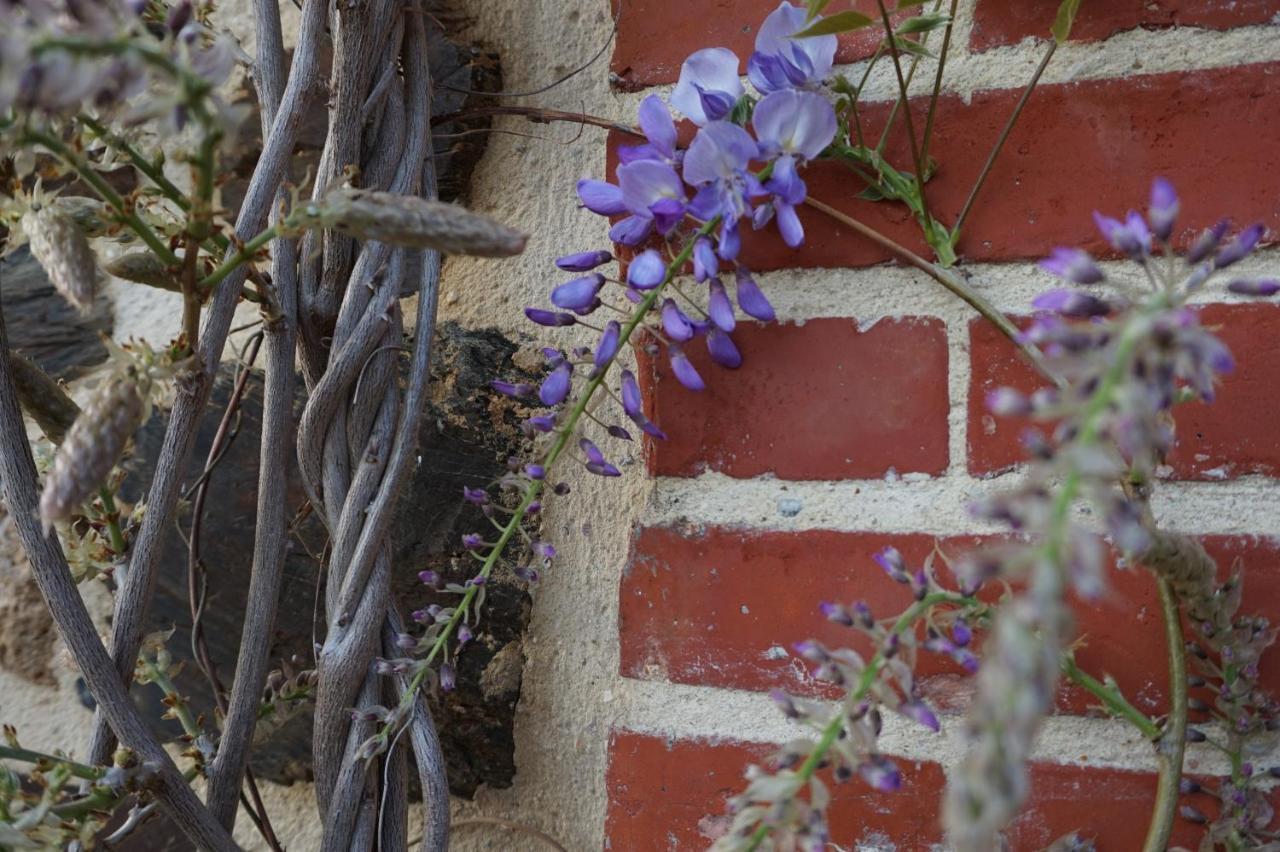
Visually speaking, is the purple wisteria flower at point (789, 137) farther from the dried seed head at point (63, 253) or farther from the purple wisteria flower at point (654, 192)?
the dried seed head at point (63, 253)

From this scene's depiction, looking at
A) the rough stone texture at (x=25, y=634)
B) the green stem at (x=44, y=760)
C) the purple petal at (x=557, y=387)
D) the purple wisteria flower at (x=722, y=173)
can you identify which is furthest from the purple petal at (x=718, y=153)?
the rough stone texture at (x=25, y=634)

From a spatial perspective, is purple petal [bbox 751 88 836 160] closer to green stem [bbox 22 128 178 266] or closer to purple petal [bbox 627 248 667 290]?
purple petal [bbox 627 248 667 290]

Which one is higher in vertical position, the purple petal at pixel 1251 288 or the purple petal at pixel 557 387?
the purple petal at pixel 1251 288

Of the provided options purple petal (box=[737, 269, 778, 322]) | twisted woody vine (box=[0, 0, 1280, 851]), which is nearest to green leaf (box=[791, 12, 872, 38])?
twisted woody vine (box=[0, 0, 1280, 851])

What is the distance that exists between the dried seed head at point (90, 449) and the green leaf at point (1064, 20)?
38 centimetres

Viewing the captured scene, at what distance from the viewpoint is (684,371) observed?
518mm

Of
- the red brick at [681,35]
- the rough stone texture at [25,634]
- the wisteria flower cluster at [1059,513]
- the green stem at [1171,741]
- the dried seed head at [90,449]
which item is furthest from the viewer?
the rough stone texture at [25,634]

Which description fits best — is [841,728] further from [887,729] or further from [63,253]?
[63,253]

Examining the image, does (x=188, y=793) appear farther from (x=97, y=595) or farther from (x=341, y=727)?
(x=97, y=595)

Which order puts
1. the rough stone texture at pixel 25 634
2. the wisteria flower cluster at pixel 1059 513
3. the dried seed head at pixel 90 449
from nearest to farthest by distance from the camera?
the wisteria flower cluster at pixel 1059 513
the dried seed head at pixel 90 449
the rough stone texture at pixel 25 634

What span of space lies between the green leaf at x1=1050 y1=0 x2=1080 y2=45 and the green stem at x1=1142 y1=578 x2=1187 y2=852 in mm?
227

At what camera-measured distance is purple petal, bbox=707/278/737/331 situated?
50cm

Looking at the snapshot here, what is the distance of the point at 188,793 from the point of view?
17.0 inches

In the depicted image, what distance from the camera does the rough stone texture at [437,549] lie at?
0.59 m
